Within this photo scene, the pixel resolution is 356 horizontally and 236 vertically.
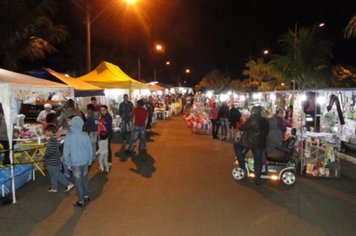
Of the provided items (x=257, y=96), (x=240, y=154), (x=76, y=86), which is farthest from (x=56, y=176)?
(x=257, y=96)

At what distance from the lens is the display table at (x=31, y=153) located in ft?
31.1

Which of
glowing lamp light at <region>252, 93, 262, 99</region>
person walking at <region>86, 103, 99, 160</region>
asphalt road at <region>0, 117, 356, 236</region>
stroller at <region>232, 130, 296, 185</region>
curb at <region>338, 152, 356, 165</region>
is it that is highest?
glowing lamp light at <region>252, 93, 262, 99</region>

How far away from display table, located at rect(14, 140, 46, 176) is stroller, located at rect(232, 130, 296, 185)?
478cm

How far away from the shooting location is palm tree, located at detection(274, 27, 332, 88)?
28359mm

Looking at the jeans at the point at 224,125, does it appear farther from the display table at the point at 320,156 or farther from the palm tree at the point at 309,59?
the palm tree at the point at 309,59

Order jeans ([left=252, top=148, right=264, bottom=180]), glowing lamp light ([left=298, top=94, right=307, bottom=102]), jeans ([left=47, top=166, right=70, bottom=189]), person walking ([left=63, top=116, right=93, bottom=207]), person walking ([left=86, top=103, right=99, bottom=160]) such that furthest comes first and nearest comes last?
glowing lamp light ([left=298, top=94, right=307, bottom=102]), person walking ([left=86, top=103, right=99, bottom=160]), jeans ([left=252, top=148, right=264, bottom=180]), jeans ([left=47, top=166, right=70, bottom=189]), person walking ([left=63, top=116, right=93, bottom=207])

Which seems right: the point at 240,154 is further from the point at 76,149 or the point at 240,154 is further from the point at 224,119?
the point at 224,119

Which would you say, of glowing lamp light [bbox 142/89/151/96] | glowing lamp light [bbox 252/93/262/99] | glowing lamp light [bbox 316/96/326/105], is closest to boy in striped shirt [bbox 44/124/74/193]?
glowing lamp light [bbox 316/96/326/105]

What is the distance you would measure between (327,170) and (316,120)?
4.16m

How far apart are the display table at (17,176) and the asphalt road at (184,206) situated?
0.64ft

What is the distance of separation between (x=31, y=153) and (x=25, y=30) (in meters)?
13.1

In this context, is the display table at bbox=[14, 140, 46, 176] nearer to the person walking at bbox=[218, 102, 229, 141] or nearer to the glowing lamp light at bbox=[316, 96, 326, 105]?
the person walking at bbox=[218, 102, 229, 141]

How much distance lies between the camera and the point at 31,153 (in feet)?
34.6

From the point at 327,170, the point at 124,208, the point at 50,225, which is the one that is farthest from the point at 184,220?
the point at 327,170
